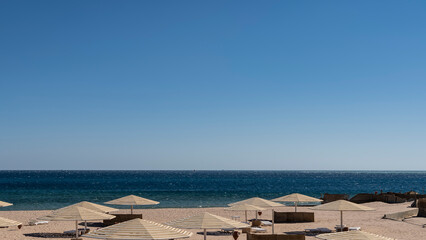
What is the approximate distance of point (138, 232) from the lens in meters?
9.74

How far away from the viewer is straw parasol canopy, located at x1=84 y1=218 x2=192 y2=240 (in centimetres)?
961

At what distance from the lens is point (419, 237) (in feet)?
59.5

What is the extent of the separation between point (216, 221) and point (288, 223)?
12406 millimetres

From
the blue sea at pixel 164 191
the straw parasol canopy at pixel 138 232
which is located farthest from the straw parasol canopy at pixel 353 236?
the blue sea at pixel 164 191

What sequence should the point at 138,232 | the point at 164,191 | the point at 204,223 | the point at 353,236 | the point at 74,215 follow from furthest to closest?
the point at 164,191, the point at 74,215, the point at 204,223, the point at 138,232, the point at 353,236

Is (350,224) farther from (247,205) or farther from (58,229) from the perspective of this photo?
(58,229)

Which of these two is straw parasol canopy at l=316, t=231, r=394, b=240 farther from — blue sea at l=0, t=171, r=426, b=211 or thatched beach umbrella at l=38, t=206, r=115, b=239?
blue sea at l=0, t=171, r=426, b=211

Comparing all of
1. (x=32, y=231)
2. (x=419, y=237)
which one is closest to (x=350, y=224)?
(x=419, y=237)

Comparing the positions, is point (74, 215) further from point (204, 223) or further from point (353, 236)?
point (353, 236)

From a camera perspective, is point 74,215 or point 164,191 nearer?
point 74,215

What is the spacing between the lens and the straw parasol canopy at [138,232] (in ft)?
31.5

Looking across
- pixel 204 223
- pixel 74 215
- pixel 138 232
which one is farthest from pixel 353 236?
pixel 74 215

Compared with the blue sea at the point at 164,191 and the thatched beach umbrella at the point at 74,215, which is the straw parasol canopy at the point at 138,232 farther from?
the blue sea at the point at 164,191

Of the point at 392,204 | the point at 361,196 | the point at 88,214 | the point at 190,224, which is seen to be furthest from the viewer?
the point at 361,196
